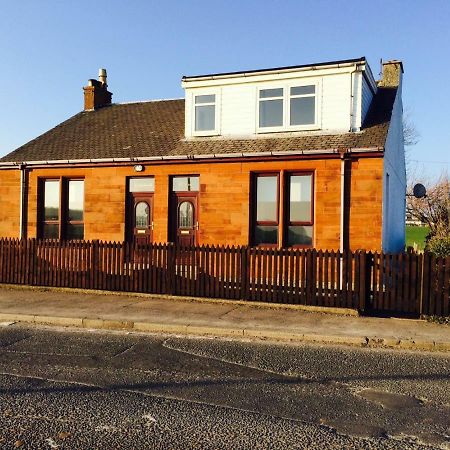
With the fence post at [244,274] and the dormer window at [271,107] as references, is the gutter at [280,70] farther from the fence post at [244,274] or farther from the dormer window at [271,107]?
the fence post at [244,274]

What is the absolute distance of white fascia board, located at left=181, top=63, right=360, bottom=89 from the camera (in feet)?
46.8

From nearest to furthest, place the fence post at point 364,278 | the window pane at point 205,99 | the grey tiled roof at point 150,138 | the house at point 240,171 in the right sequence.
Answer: the fence post at point 364,278 < the house at point 240,171 < the grey tiled roof at point 150,138 < the window pane at point 205,99

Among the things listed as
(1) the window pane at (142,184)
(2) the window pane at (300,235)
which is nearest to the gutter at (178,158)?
(1) the window pane at (142,184)

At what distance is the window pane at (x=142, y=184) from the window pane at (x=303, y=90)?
5.20m

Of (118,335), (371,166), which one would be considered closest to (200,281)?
(118,335)

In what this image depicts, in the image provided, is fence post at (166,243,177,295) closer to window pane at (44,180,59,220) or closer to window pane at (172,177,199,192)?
window pane at (172,177,199,192)

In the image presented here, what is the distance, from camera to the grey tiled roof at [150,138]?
13898mm

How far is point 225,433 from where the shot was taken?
14.0 ft

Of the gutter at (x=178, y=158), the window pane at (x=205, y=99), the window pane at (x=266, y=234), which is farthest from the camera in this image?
the window pane at (x=205, y=99)

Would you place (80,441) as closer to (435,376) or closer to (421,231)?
(435,376)

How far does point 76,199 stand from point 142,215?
268 cm

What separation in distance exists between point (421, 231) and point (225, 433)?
138 feet

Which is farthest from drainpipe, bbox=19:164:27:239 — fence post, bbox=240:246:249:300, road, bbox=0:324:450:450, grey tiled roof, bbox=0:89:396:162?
road, bbox=0:324:450:450

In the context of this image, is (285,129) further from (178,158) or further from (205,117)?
(178,158)
